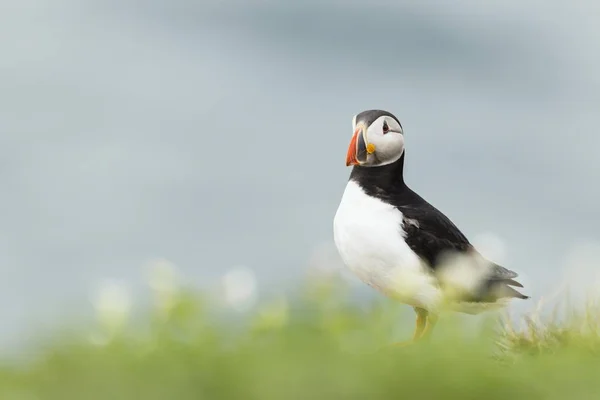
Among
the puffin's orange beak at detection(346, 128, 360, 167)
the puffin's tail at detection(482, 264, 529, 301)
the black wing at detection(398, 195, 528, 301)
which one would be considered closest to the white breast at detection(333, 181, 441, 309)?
the black wing at detection(398, 195, 528, 301)

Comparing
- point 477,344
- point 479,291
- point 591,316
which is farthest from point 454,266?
point 477,344

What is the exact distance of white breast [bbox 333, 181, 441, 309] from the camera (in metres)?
8.65

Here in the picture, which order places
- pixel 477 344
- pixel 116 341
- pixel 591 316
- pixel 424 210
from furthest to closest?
pixel 424 210, pixel 591 316, pixel 477 344, pixel 116 341

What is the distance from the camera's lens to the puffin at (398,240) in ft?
28.5

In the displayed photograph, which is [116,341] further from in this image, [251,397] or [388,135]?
[388,135]

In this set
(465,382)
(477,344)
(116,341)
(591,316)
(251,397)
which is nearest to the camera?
(251,397)

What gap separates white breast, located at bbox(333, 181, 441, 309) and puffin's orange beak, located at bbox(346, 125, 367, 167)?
0.52 m

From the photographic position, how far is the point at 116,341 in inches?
202

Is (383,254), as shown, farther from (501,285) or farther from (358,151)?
(501,285)

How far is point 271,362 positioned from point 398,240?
4.19m

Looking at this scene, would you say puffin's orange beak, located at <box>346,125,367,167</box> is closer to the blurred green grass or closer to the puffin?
the puffin

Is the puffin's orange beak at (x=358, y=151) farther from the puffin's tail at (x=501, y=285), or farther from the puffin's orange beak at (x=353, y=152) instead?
the puffin's tail at (x=501, y=285)

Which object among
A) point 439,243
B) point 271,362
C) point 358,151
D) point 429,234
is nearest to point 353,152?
point 358,151

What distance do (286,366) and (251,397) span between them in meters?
0.32
